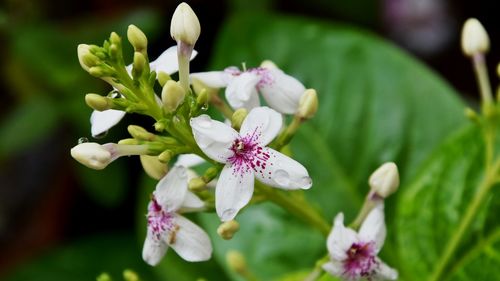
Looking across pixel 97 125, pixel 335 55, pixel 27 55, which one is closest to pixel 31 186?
pixel 27 55

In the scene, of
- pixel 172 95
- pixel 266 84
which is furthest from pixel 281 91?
pixel 172 95

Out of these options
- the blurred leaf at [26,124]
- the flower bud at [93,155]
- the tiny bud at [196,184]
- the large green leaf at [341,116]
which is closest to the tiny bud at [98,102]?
the flower bud at [93,155]

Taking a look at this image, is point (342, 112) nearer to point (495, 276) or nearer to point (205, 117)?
point (495, 276)

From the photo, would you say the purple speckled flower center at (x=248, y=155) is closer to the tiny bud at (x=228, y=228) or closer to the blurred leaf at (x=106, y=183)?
the tiny bud at (x=228, y=228)

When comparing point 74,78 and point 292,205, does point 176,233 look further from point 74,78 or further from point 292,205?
point 74,78

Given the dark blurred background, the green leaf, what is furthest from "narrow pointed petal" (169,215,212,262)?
the dark blurred background

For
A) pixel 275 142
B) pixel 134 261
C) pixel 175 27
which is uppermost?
pixel 175 27

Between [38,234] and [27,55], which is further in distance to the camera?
[38,234]
